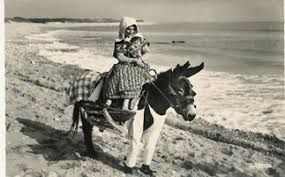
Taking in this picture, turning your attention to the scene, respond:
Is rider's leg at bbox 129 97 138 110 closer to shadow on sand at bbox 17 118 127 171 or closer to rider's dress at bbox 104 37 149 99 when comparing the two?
rider's dress at bbox 104 37 149 99

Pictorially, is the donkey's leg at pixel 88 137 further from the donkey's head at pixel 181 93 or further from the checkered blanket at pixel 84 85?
the donkey's head at pixel 181 93

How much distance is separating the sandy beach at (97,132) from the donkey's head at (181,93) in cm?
16

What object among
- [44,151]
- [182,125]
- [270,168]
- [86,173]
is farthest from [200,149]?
[44,151]

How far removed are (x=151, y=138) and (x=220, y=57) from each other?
63 cm

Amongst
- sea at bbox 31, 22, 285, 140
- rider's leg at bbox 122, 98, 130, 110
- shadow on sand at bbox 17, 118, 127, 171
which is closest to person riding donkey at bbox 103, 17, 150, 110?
rider's leg at bbox 122, 98, 130, 110

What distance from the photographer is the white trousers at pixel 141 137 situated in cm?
249

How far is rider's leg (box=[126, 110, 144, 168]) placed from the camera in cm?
249

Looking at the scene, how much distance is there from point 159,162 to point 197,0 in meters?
0.89

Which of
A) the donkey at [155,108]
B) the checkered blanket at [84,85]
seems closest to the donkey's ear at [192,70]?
the donkey at [155,108]

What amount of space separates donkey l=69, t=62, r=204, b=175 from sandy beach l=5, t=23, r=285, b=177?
85 mm

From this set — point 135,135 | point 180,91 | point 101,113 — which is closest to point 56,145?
point 101,113

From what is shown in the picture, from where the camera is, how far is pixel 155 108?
2525 mm

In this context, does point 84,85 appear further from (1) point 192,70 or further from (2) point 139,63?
(1) point 192,70

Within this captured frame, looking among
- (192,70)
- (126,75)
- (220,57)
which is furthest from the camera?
(220,57)
